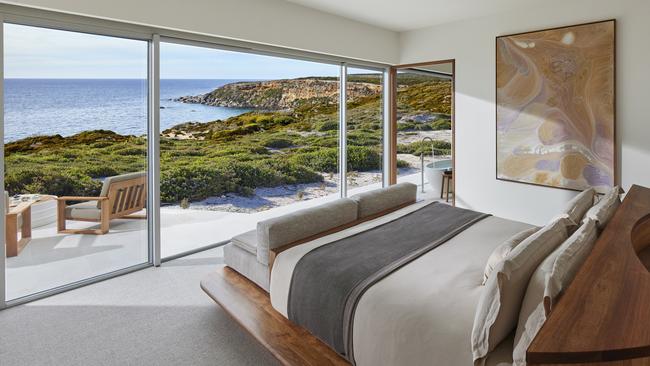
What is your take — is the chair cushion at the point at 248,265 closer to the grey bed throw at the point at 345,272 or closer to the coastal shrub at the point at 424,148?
the grey bed throw at the point at 345,272

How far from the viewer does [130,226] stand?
338 centimetres

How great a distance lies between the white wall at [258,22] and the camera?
291 centimetres

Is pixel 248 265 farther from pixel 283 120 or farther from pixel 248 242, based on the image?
pixel 283 120

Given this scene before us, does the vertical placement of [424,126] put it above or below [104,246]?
above

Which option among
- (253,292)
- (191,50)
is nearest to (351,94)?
(191,50)

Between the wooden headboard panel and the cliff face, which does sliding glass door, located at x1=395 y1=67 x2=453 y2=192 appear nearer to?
the cliff face

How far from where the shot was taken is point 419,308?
1.56 meters

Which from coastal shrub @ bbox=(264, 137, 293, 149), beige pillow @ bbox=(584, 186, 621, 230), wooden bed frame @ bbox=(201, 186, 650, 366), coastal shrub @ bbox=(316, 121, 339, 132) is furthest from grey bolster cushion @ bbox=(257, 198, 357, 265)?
coastal shrub @ bbox=(316, 121, 339, 132)

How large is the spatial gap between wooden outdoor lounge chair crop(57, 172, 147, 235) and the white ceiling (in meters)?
2.41

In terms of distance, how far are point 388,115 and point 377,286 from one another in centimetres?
429

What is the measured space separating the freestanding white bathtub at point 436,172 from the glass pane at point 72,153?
3.72m

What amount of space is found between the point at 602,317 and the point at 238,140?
384 cm

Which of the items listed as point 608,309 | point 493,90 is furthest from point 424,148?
point 608,309

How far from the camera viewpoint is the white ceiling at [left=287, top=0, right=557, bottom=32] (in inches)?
161
